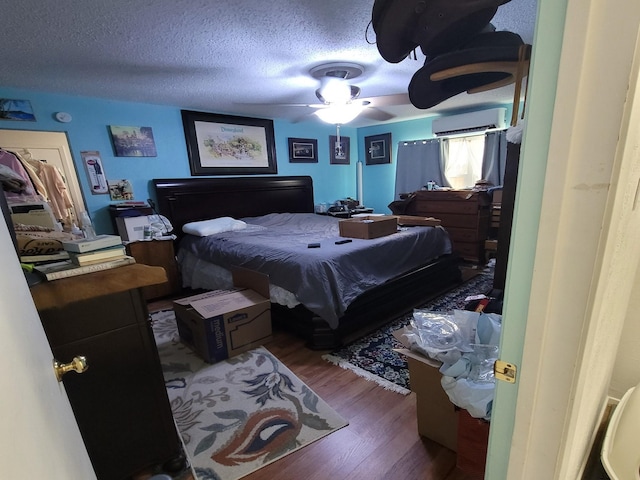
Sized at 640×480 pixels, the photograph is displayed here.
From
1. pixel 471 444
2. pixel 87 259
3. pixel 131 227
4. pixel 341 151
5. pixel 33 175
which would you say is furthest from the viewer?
pixel 341 151

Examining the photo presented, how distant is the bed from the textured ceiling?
1189 mm

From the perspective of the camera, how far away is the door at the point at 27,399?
0.40 meters

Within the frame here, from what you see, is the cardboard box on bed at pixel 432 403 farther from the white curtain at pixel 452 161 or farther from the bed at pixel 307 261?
the white curtain at pixel 452 161

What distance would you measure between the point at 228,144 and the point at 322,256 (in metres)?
2.56

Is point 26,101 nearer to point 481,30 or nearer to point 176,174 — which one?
point 176,174

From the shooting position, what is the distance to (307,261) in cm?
220

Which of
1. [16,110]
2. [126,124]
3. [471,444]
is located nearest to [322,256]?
[471,444]

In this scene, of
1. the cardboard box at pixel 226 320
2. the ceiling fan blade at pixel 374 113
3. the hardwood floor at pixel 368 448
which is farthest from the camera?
the ceiling fan blade at pixel 374 113

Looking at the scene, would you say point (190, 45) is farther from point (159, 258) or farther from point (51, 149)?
point (159, 258)

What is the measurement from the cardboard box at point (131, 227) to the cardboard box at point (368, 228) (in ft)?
7.02

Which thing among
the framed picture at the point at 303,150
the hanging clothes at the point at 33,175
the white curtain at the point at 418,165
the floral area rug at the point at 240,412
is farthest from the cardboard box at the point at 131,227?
the white curtain at the point at 418,165

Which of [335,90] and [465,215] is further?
[465,215]

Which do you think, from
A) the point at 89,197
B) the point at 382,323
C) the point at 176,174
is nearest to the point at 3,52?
the point at 89,197

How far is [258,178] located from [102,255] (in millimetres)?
Result: 3233
